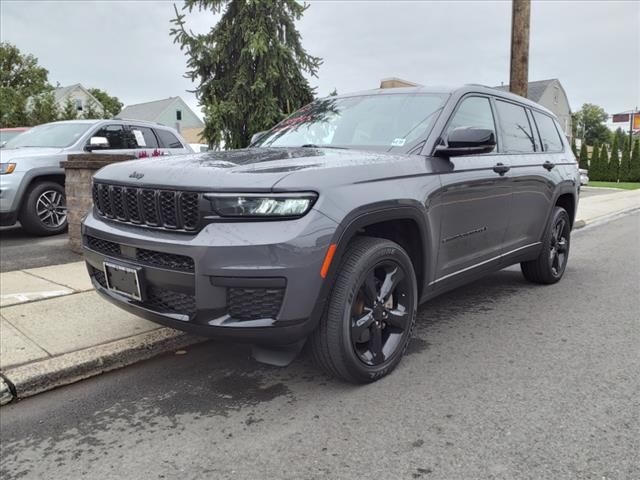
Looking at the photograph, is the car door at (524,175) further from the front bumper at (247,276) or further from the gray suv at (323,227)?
the front bumper at (247,276)

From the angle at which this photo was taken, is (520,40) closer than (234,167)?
No

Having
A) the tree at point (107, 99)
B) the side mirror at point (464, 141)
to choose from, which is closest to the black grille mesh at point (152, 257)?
the side mirror at point (464, 141)

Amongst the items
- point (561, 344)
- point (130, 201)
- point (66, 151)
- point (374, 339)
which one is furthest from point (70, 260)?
point (561, 344)

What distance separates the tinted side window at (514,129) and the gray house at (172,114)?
168 ft

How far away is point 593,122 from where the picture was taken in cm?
11025

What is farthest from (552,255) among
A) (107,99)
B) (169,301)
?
(107,99)

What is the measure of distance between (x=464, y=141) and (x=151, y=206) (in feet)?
6.24

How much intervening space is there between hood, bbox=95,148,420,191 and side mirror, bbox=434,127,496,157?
0.33m

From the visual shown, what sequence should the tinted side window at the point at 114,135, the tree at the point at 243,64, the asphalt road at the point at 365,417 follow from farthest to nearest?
the tree at the point at 243,64, the tinted side window at the point at 114,135, the asphalt road at the point at 365,417

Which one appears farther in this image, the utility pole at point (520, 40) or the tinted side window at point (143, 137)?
the utility pole at point (520, 40)

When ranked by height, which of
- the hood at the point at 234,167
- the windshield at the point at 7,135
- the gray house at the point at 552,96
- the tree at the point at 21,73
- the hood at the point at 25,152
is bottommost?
the hood at the point at 234,167

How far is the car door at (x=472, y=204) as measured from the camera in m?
3.67

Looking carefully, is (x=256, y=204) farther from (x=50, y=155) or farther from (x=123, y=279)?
(x=50, y=155)

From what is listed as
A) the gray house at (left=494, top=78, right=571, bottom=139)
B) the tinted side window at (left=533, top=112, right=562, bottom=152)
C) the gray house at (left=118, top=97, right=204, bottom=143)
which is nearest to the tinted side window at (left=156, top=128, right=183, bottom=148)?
the tinted side window at (left=533, top=112, right=562, bottom=152)
